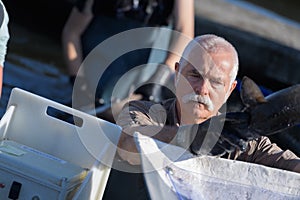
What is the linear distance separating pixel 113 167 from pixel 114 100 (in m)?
1.69

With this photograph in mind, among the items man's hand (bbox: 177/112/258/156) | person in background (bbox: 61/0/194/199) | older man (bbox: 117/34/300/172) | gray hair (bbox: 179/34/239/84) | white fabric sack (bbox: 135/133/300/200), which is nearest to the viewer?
man's hand (bbox: 177/112/258/156)

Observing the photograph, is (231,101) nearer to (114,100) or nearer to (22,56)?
(114,100)

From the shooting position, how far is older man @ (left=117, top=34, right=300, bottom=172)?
2.27 meters

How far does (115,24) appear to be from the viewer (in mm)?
4305

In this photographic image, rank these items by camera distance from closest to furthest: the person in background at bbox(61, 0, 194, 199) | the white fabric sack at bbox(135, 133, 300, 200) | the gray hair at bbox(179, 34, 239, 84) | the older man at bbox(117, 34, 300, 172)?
1. the white fabric sack at bbox(135, 133, 300, 200)
2. the older man at bbox(117, 34, 300, 172)
3. the gray hair at bbox(179, 34, 239, 84)
4. the person in background at bbox(61, 0, 194, 199)

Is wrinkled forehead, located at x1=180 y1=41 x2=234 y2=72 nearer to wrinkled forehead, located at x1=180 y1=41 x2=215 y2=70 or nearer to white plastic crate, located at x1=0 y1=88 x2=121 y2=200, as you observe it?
wrinkled forehead, located at x1=180 y1=41 x2=215 y2=70

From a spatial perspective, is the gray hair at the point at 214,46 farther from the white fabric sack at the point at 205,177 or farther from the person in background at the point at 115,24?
the person in background at the point at 115,24

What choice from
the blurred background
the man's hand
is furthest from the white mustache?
the blurred background

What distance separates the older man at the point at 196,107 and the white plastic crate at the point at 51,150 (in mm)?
90

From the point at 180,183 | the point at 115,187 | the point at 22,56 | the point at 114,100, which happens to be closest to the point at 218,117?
the point at 180,183

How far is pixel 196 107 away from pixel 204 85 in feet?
0.28

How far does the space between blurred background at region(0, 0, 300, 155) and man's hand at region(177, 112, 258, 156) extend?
2.35 meters

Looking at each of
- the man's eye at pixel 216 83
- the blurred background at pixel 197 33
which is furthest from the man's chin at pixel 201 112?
the blurred background at pixel 197 33

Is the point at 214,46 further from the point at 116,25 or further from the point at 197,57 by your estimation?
the point at 116,25
